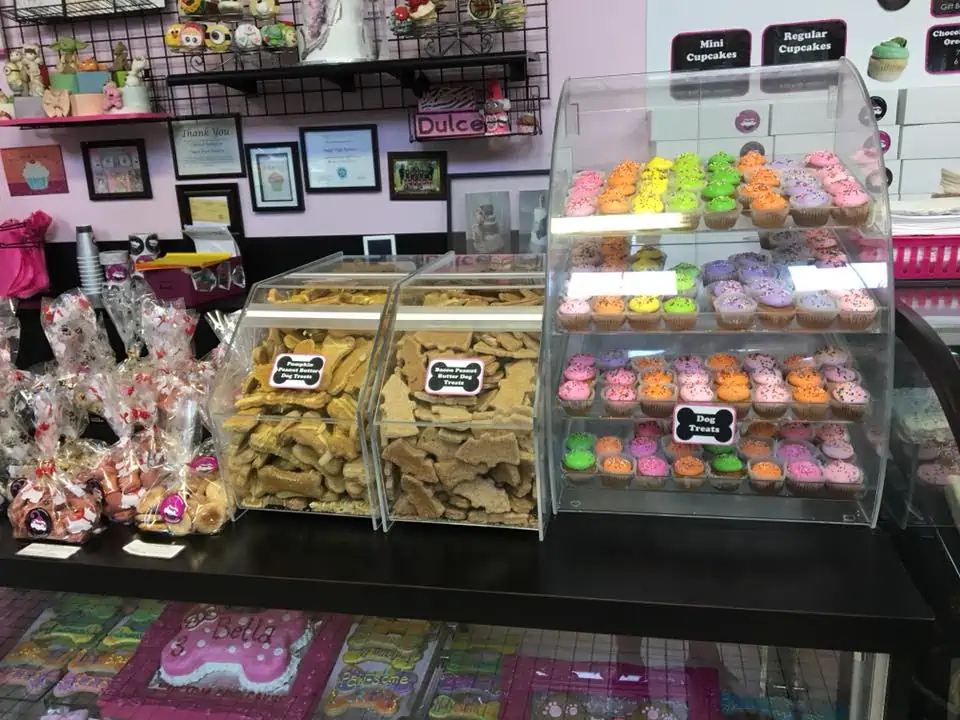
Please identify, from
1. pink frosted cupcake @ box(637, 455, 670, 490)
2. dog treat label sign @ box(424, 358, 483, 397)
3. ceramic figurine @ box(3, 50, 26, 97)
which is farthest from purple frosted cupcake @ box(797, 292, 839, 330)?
ceramic figurine @ box(3, 50, 26, 97)

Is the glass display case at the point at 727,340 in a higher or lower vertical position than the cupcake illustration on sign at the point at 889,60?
lower

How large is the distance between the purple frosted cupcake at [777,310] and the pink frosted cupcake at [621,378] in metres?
0.23

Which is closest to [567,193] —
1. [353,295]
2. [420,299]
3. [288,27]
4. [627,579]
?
[420,299]

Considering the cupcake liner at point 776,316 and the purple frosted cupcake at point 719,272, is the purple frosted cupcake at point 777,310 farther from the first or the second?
the purple frosted cupcake at point 719,272

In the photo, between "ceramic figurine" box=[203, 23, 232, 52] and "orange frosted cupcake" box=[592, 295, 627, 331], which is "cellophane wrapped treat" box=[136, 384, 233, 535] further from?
"ceramic figurine" box=[203, 23, 232, 52]

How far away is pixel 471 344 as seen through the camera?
4.36 ft

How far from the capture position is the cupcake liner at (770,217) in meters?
1.26

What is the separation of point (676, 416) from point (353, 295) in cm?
65

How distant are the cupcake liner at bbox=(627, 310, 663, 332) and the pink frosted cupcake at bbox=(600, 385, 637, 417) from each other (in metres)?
0.11

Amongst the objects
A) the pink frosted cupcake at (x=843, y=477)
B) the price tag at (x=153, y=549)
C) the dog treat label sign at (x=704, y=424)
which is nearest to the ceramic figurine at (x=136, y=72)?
the price tag at (x=153, y=549)

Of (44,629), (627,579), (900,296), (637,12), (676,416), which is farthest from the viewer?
(637,12)

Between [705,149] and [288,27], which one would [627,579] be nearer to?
[705,149]

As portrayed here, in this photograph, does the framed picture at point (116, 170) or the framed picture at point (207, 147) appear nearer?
the framed picture at point (207, 147)

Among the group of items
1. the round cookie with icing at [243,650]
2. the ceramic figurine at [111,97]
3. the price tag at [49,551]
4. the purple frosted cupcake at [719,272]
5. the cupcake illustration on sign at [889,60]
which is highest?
the ceramic figurine at [111,97]
